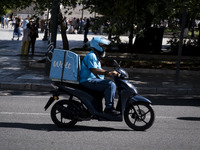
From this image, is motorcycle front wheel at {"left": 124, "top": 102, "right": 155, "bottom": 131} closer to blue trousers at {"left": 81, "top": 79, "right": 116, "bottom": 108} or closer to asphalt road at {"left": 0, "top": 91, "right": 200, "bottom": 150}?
asphalt road at {"left": 0, "top": 91, "right": 200, "bottom": 150}

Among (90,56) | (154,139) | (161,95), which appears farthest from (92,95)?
(161,95)

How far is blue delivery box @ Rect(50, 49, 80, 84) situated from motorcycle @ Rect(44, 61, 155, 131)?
0.45 feet

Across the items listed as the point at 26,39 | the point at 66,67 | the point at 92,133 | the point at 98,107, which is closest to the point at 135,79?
the point at 98,107

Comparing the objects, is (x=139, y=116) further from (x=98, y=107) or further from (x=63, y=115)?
(x=63, y=115)

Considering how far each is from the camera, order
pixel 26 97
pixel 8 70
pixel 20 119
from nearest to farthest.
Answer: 1. pixel 20 119
2. pixel 26 97
3. pixel 8 70

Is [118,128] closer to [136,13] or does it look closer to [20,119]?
[20,119]

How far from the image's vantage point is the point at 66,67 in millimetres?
7035

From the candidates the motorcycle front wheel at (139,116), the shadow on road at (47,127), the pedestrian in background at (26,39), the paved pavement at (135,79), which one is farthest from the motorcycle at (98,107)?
the pedestrian in background at (26,39)

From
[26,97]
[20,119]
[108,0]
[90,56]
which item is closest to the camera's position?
[90,56]

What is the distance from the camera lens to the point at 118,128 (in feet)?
23.9

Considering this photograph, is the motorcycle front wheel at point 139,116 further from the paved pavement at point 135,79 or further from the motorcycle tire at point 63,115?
the paved pavement at point 135,79

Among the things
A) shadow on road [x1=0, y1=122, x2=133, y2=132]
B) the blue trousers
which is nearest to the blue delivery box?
the blue trousers

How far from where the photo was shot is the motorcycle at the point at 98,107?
6953mm

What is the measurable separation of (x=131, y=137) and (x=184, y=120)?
184 cm
